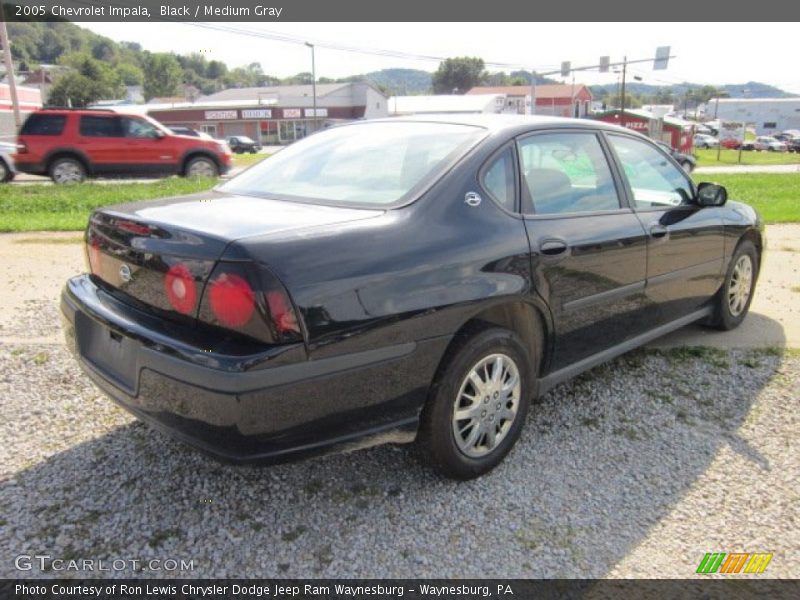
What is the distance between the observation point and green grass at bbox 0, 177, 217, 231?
28.0ft

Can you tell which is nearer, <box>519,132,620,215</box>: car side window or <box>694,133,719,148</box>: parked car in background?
<box>519,132,620,215</box>: car side window

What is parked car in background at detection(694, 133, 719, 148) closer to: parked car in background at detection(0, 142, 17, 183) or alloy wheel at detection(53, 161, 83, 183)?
alloy wheel at detection(53, 161, 83, 183)

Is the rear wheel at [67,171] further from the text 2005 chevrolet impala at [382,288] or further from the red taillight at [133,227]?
the red taillight at [133,227]

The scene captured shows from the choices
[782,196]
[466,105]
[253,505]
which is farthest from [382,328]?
[466,105]

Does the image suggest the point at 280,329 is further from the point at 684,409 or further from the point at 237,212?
the point at 684,409

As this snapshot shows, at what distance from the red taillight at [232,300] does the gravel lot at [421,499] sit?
0.89m

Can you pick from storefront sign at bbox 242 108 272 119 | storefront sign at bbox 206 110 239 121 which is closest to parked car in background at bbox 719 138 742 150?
storefront sign at bbox 242 108 272 119

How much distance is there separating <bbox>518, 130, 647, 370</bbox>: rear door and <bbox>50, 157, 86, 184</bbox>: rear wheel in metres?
13.5

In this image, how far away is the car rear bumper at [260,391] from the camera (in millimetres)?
2141

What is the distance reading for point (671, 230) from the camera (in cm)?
379

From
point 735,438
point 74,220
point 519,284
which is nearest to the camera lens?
point 519,284

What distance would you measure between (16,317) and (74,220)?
14.3ft

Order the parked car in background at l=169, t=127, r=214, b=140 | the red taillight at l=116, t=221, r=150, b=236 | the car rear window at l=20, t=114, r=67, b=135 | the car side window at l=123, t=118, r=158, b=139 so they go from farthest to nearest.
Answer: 1. the parked car in background at l=169, t=127, r=214, b=140
2. the car side window at l=123, t=118, r=158, b=139
3. the car rear window at l=20, t=114, r=67, b=135
4. the red taillight at l=116, t=221, r=150, b=236

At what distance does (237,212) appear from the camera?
262 cm
